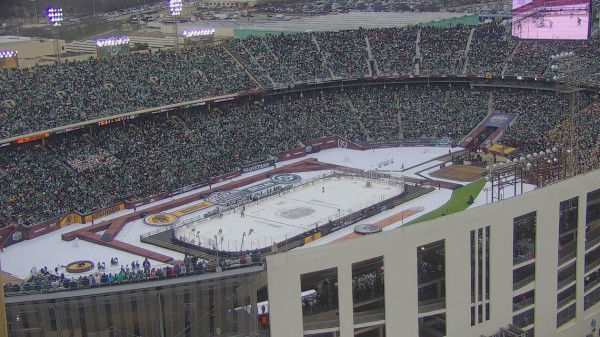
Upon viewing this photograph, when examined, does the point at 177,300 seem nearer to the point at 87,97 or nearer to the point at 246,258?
the point at 246,258

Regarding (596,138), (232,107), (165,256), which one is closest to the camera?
(165,256)

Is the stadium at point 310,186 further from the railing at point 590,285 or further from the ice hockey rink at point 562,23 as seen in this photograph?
the ice hockey rink at point 562,23

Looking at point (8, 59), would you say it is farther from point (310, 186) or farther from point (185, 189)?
point (310, 186)

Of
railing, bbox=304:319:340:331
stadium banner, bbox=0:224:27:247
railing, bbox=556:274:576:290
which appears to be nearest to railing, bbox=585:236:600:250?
railing, bbox=556:274:576:290

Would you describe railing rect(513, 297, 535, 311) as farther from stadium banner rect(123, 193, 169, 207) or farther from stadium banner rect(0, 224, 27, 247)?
stadium banner rect(123, 193, 169, 207)

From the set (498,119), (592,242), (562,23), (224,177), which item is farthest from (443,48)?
(592,242)

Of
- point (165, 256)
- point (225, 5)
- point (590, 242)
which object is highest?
point (225, 5)

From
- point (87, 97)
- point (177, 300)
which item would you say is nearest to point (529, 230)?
point (177, 300)
